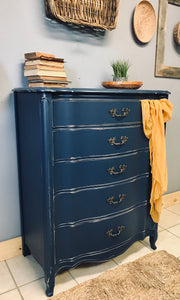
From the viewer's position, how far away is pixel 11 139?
5.74 ft

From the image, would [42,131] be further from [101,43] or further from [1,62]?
[101,43]

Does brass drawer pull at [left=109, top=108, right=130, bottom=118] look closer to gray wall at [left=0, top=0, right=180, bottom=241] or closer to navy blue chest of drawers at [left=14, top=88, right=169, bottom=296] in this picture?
navy blue chest of drawers at [left=14, top=88, right=169, bottom=296]

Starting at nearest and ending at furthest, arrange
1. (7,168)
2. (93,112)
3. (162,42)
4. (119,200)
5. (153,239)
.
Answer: (93,112) → (119,200) → (7,168) → (153,239) → (162,42)

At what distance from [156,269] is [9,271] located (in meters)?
0.96

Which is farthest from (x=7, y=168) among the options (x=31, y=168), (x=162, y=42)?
(x=162, y=42)

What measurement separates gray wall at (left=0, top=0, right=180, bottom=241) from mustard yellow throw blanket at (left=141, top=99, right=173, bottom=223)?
0.54m

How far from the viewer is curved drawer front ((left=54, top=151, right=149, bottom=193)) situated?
4.73 ft

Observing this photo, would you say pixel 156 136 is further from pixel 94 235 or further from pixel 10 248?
pixel 10 248

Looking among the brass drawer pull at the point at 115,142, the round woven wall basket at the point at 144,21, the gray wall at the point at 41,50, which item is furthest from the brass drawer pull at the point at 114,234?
the round woven wall basket at the point at 144,21

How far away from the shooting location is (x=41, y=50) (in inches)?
68.5

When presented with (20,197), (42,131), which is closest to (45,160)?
(42,131)

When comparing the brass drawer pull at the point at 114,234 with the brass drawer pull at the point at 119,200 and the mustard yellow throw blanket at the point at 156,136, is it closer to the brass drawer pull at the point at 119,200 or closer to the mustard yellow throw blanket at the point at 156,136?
the brass drawer pull at the point at 119,200

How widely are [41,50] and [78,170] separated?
0.85m

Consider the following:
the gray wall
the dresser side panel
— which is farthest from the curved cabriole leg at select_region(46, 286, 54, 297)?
the gray wall
